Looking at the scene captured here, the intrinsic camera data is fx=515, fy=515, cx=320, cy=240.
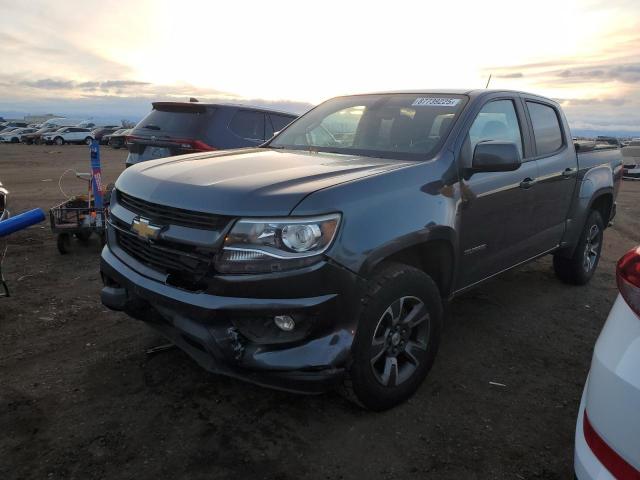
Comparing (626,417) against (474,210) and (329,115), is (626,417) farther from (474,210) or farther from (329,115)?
(329,115)

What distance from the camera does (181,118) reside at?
6.58 metres

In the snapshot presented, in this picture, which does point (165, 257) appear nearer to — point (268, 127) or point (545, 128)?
point (545, 128)

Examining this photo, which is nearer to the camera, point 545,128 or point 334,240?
point 334,240

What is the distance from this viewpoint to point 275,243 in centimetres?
242

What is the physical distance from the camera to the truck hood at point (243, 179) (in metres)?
2.48

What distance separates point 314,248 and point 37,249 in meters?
5.09

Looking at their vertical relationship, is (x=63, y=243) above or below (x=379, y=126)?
below

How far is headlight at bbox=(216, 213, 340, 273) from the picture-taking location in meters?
2.40

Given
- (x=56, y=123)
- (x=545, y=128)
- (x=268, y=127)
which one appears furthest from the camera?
(x=56, y=123)

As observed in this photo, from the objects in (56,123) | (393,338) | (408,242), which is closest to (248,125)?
(408,242)

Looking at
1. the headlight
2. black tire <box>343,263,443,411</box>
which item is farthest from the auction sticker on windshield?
the headlight

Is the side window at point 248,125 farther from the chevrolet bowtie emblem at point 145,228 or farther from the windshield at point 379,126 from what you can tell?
the chevrolet bowtie emblem at point 145,228

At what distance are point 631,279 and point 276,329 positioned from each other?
1500 mm

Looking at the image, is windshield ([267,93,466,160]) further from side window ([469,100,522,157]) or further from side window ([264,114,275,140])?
side window ([264,114,275,140])
